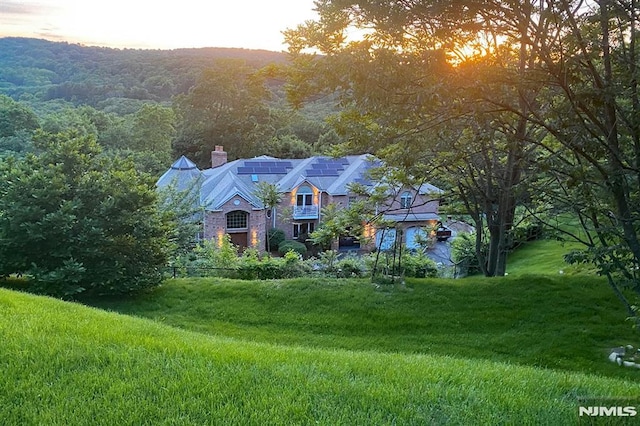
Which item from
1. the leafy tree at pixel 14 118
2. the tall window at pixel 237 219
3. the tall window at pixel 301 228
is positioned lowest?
the tall window at pixel 301 228

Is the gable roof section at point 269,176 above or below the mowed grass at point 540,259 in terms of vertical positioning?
above

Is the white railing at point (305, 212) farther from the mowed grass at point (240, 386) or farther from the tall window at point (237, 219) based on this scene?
the mowed grass at point (240, 386)

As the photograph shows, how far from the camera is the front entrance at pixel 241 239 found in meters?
23.3

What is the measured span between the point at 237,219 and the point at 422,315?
14759 mm

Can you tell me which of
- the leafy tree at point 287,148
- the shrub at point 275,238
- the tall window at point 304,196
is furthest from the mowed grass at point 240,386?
the leafy tree at point 287,148

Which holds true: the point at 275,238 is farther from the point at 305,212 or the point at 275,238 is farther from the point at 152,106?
the point at 152,106

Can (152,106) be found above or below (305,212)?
above

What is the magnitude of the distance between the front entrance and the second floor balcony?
292 cm

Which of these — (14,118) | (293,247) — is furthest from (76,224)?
(14,118)

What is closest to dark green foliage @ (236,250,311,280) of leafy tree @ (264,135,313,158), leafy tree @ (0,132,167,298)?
leafy tree @ (0,132,167,298)

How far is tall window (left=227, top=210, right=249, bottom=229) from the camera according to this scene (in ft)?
75.5

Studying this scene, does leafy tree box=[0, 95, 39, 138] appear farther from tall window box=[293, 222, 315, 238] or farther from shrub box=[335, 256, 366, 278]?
shrub box=[335, 256, 366, 278]

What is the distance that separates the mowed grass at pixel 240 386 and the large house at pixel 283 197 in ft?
54.1

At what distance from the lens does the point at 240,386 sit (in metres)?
3.76
